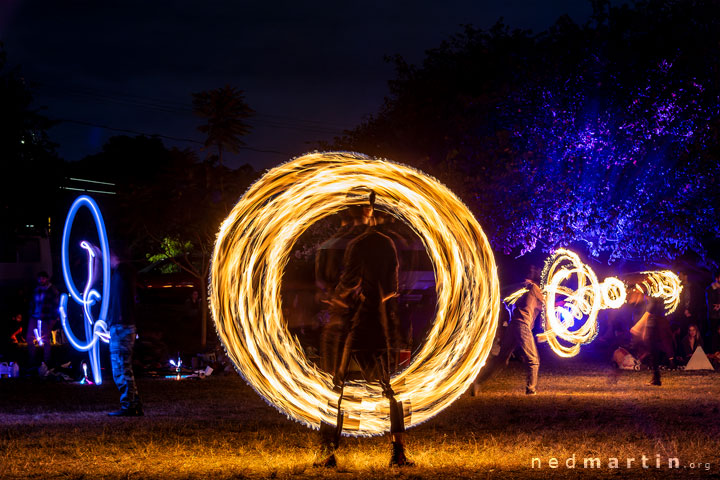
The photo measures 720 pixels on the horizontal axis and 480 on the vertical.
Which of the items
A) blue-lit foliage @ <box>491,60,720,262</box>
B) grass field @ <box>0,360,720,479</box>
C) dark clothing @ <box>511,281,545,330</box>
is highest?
blue-lit foliage @ <box>491,60,720,262</box>

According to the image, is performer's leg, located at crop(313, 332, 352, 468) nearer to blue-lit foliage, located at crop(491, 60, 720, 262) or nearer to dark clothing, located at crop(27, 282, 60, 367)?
blue-lit foliage, located at crop(491, 60, 720, 262)

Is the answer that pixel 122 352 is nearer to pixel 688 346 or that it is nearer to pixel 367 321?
pixel 367 321

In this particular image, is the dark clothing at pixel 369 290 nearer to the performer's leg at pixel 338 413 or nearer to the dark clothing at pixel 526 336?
the performer's leg at pixel 338 413

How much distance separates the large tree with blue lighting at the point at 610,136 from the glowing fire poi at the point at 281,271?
→ 24.6 ft

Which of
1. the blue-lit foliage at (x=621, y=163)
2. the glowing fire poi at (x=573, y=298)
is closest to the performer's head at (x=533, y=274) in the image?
the glowing fire poi at (x=573, y=298)

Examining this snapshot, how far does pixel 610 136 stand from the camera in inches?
712

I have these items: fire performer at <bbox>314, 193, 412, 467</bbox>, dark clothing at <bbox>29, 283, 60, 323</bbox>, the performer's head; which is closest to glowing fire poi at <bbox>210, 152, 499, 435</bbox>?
fire performer at <bbox>314, 193, 412, 467</bbox>

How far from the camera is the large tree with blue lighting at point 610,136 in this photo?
17.7m

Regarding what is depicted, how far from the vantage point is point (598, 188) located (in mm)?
18266

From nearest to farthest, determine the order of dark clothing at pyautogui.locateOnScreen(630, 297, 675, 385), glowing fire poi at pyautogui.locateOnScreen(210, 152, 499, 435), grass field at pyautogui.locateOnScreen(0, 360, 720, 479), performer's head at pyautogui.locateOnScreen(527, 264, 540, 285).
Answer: grass field at pyautogui.locateOnScreen(0, 360, 720, 479), glowing fire poi at pyautogui.locateOnScreen(210, 152, 499, 435), performer's head at pyautogui.locateOnScreen(527, 264, 540, 285), dark clothing at pyautogui.locateOnScreen(630, 297, 675, 385)

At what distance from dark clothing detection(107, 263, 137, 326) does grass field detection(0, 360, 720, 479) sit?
4.04ft

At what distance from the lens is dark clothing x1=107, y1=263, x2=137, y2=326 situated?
11.1 metres

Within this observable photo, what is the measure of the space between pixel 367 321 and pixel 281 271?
3.80 meters

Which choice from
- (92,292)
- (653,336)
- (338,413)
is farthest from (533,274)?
(92,292)
